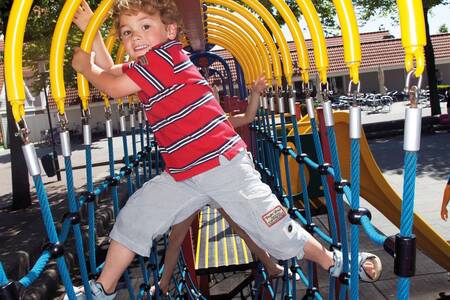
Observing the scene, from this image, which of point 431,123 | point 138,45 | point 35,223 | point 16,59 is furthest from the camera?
point 431,123

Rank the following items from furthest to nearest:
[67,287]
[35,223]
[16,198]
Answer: [16,198] → [35,223] → [67,287]

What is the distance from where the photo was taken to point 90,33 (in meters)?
2.00

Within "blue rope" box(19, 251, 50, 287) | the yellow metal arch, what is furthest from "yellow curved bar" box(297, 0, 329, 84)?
the yellow metal arch

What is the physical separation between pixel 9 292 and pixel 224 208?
0.86m

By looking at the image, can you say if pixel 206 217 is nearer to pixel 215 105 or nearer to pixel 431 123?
pixel 215 105

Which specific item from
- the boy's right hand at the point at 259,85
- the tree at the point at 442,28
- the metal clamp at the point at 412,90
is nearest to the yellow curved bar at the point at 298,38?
the boy's right hand at the point at 259,85

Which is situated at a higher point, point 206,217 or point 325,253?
point 325,253

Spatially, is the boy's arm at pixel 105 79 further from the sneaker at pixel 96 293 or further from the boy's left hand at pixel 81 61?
the sneaker at pixel 96 293

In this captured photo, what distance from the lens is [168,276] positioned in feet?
9.63

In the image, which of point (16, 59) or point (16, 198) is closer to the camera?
point (16, 59)

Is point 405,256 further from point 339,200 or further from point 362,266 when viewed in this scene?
point 362,266

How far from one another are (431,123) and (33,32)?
9.86 metres

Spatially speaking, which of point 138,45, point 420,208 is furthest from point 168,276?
point 420,208

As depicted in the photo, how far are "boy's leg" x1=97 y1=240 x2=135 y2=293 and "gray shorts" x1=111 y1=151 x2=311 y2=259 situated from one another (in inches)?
1.2
